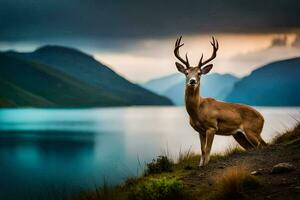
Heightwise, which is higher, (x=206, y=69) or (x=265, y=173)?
(x=206, y=69)

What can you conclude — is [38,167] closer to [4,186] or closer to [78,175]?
[78,175]

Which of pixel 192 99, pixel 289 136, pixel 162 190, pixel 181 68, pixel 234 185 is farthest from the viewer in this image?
pixel 289 136

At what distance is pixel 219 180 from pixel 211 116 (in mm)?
3478

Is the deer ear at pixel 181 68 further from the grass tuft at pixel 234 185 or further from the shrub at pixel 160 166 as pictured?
the grass tuft at pixel 234 185

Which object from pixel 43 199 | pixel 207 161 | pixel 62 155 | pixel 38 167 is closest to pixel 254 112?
pixel 207 161

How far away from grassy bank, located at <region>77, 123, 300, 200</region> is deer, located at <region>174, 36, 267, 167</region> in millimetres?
631

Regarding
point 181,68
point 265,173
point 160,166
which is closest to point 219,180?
point 265,173

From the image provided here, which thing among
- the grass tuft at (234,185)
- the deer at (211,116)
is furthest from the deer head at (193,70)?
the grass tuft at (234,185)

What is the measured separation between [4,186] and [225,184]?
61.2 feet

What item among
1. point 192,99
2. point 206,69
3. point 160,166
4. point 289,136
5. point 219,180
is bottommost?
point 160,166

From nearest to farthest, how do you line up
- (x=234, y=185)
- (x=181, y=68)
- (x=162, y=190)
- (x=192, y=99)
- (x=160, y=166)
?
(x=234, y=185), (x=162, y=190), (x=181, y=68), (x=192, y=99), (x=160, y=166)

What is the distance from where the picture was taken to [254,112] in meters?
13.5

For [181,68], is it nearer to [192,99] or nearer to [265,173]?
[192,99]

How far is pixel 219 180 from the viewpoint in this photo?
9.69m
